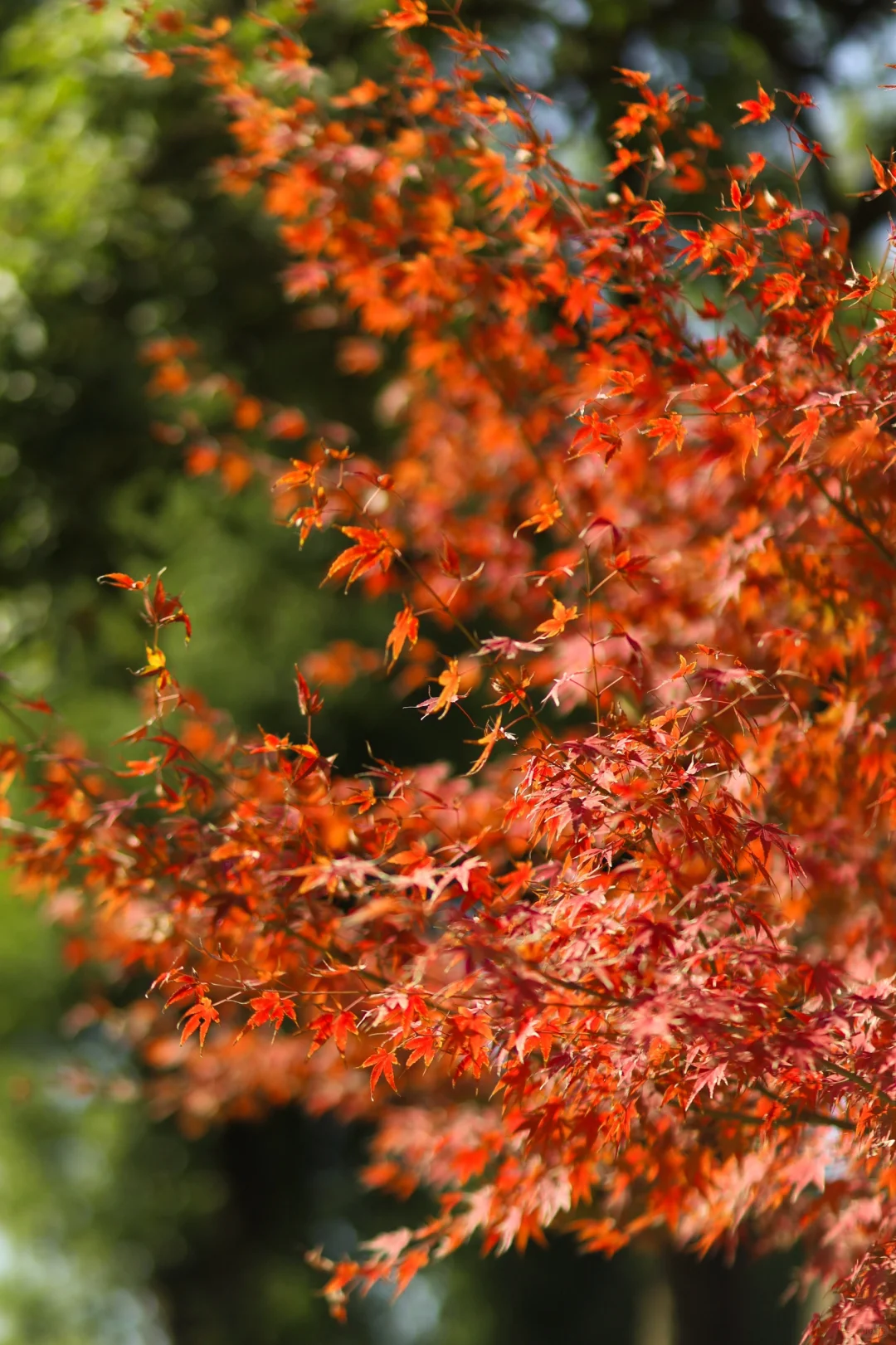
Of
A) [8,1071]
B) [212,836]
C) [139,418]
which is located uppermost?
[212,836]

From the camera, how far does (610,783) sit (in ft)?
7.00

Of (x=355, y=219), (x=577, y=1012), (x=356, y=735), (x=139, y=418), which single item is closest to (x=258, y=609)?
(x=356, y=735)

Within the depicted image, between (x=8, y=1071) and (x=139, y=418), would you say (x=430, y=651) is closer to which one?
(x=139, y=418)

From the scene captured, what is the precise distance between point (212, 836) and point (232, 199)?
180 inches

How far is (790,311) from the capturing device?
2570mm

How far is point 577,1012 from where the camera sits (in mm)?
→ 2299

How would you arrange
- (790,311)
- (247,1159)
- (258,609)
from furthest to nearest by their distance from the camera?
(247,1159) < (258,609) < (790,311)

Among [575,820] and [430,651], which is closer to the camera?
[575,820]

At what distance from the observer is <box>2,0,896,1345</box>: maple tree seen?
85.4 inches

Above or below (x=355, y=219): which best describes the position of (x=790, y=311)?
above

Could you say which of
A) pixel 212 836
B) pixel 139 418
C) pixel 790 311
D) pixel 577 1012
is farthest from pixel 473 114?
pixel 139 418

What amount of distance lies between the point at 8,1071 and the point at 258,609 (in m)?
5.67

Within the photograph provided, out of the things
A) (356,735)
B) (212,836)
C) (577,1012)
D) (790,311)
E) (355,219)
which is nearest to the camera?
(577,1012)

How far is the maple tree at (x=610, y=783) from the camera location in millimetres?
2170
